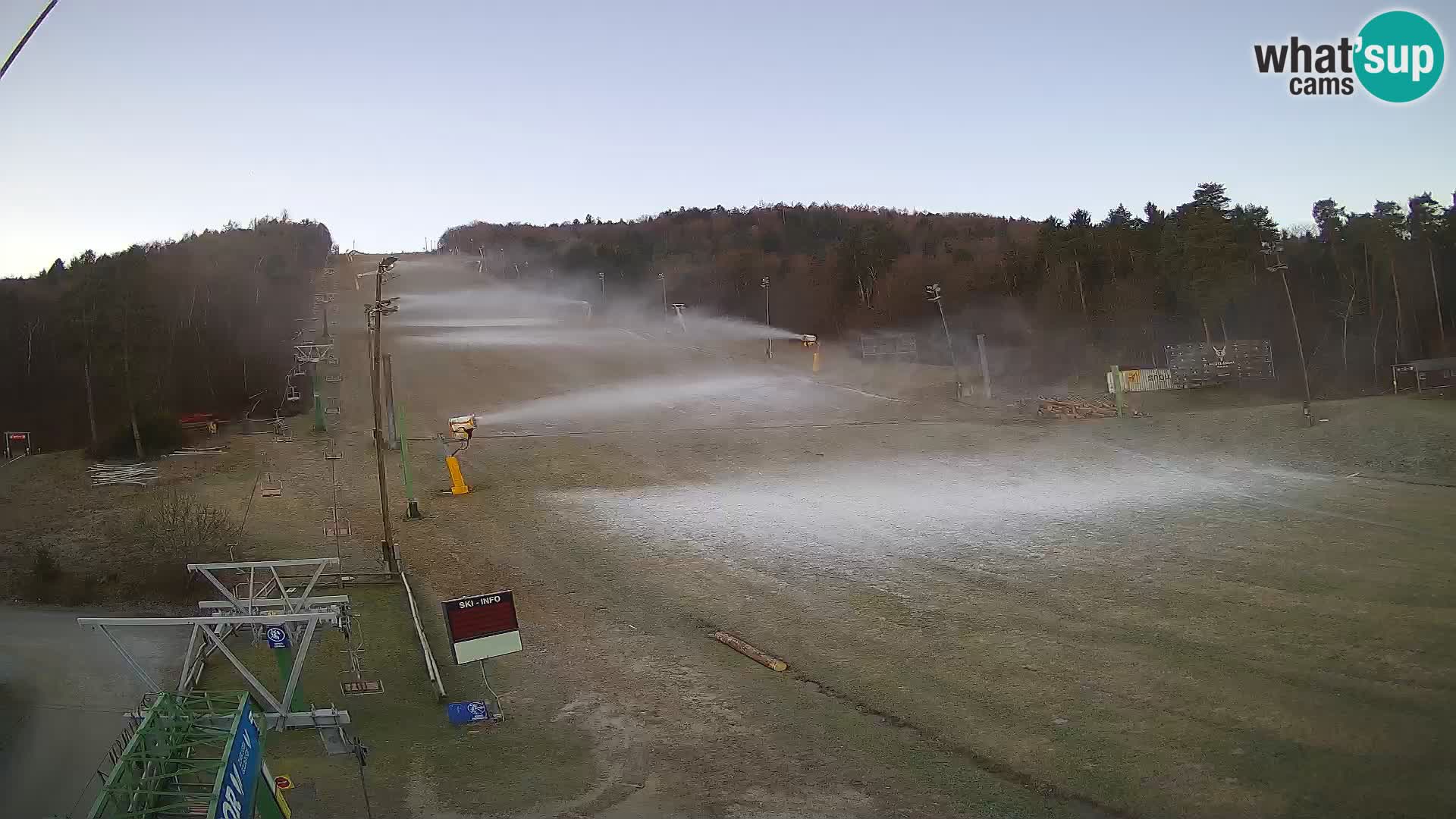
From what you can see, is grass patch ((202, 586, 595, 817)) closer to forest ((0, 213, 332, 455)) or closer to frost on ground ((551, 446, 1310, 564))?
frost on ground ((551, 446, 1310, 564))

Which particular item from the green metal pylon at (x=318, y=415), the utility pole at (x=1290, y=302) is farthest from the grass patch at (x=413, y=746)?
the utility pole at (x=1290, y=302)

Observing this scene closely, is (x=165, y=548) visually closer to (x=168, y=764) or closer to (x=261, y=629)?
(x=261, y=629)

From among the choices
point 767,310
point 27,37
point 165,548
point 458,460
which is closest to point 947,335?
point 767,310

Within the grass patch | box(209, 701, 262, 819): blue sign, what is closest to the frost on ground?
the grass patch

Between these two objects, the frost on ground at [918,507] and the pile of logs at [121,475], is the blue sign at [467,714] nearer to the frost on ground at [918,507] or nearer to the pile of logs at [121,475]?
the frost on ground at [918,507]

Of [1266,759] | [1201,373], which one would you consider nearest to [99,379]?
[1266,759]
